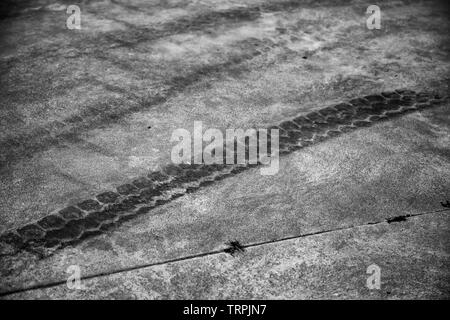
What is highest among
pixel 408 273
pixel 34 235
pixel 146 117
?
pixel 146 117

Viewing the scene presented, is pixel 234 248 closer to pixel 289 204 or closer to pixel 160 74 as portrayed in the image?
pixel 289 204

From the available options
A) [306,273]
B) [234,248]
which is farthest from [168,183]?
[306,273]

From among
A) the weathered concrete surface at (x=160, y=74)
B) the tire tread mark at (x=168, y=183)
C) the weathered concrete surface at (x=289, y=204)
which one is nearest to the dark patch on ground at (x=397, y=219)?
the weathered concrete surface at (x=289, y=204)

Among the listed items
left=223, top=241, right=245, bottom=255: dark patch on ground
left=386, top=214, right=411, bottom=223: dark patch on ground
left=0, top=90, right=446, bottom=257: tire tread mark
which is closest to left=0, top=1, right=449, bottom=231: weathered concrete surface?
left=0, top=90, right=446, bottom=257: tire tread mark

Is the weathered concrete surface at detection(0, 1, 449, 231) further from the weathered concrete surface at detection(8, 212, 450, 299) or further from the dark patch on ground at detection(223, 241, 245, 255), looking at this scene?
the dark patch on ground at detection(223, 241, 245, 255)
